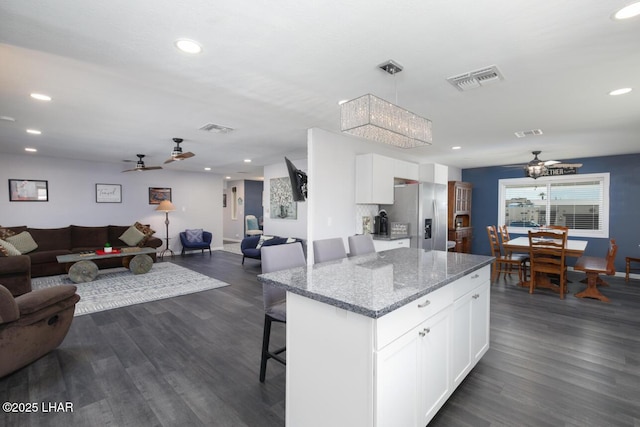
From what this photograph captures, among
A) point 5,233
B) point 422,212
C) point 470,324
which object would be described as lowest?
Answer: point 470,324

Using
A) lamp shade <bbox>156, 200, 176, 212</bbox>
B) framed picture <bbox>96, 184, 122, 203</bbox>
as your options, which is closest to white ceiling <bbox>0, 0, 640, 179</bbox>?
framed picture <bbox>96, 184, 122, 203</bbox>

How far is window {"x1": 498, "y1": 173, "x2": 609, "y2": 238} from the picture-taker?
21.3 ft

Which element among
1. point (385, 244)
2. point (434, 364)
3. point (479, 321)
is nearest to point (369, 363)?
point (434, 364)

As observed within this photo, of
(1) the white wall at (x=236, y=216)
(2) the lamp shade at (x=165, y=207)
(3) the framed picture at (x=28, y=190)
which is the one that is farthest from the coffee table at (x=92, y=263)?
(1) the white wall at (x=236, y=216)

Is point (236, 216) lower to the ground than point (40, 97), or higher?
lower

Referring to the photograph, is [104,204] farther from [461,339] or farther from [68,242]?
[461,339]

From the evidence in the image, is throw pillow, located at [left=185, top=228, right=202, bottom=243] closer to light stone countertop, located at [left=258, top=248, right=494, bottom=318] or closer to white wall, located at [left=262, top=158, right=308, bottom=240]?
white wall, located at [left=262, top=158, right=308, bottom=240]

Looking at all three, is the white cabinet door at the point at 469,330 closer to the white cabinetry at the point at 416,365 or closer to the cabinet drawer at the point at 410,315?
the white cabinetry at the point at 416,365

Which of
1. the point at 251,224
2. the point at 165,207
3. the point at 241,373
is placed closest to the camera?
the point at 241,373

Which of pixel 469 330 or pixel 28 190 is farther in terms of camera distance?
pixel 28 190

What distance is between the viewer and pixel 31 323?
242 cm

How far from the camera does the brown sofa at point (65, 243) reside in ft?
19.0

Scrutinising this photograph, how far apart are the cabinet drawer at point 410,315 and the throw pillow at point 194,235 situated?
7926mm

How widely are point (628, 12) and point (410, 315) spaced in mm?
2136
